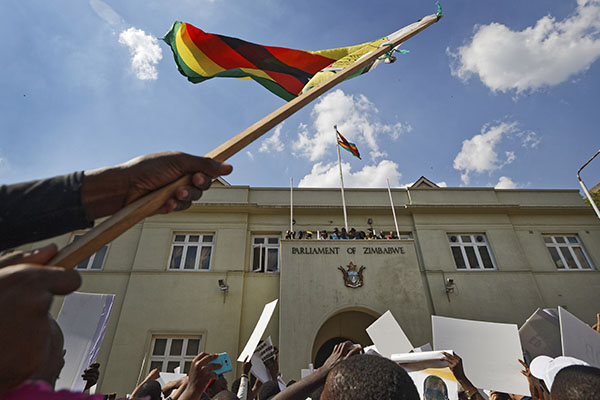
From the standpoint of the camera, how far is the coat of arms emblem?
11.3 m

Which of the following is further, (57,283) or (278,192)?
(278,192)

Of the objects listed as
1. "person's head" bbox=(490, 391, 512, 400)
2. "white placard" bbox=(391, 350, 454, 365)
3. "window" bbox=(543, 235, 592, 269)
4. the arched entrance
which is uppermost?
"window" bbox=(543, 235, 592, 269)

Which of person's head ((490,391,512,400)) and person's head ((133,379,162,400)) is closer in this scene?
person's head ((133,379,162,400))

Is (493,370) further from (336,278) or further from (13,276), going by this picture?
(336,278)

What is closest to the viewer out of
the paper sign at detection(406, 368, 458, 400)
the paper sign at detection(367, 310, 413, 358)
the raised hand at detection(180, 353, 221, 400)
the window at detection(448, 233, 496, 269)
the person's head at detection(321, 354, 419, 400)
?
the person's head at detection(321, 354, 419, 400)

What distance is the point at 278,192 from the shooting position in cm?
1516

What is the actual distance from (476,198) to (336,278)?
839 centimetres

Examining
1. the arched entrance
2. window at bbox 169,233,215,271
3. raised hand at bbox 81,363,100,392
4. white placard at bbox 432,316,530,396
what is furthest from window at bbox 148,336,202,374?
white placard at bbox 432,316,530,396

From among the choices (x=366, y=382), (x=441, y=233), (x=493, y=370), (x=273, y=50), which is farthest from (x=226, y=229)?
(x=366, y=382)

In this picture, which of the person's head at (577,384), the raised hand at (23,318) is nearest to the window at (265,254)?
the person's head at (577,384)

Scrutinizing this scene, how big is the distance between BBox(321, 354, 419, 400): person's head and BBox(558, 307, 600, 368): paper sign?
269 cm

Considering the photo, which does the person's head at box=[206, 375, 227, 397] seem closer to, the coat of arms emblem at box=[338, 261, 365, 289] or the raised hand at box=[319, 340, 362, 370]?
the raised hand at box=[319, 340, 362, 370]

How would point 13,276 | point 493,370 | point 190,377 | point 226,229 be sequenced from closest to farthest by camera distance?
point 13,276
point 190,377
point 493,370
point 226,229

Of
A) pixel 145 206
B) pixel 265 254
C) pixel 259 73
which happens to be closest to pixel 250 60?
pixel 259 73
